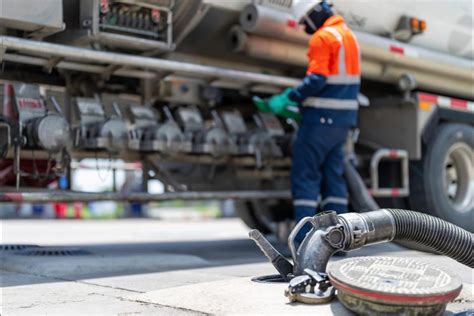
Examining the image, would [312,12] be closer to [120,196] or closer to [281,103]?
[281,103]

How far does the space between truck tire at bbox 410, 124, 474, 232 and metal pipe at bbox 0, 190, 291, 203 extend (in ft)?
4.12

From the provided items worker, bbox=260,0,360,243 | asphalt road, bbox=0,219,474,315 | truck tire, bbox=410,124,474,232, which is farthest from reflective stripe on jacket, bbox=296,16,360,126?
truck tire, bbox=410,124,474,232

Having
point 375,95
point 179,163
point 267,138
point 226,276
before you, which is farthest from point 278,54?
point 226,276

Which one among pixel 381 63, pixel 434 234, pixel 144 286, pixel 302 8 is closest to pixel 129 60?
pixel 302 8

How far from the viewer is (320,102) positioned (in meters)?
4.82

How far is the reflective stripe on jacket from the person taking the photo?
4.68 meters

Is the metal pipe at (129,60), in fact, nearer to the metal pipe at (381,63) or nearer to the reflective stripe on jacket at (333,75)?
A: the metal pipe at (381,63)

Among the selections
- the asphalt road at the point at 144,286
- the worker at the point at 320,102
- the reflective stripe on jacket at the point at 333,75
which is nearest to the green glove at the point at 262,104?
the worker at the point at 320,102

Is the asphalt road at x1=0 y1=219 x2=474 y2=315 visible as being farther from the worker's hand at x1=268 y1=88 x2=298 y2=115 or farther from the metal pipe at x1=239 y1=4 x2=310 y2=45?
the metal pipe at x1=239 y1=4 x2=310 y2=45

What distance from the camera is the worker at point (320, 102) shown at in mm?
4746

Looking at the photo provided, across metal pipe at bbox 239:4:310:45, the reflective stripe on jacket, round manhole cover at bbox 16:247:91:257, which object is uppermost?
metal pipe at bbox 239:4:310:45

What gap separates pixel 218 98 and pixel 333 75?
3.95ft

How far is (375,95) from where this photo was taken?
6.64 metres

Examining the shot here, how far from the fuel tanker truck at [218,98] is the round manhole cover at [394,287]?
7.26 ft
